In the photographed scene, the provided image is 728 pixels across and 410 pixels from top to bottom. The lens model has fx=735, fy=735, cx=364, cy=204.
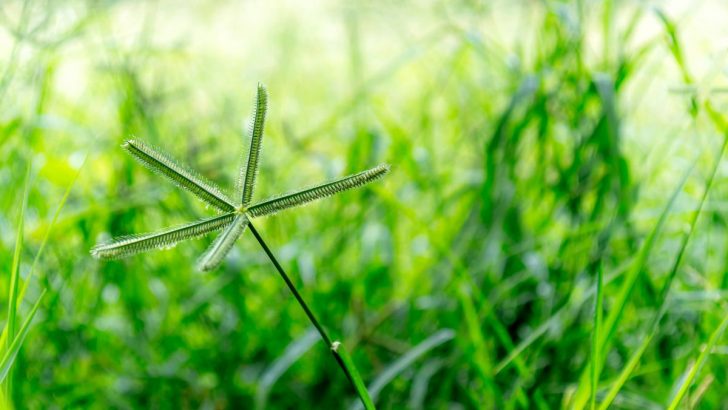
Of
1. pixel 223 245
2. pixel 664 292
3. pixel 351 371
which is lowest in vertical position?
pixel 664 292

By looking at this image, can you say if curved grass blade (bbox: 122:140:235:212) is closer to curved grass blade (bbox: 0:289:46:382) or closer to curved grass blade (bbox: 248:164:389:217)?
curved grass blade (bbox: 248:164:389:217)

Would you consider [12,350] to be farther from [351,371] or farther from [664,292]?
[664,292]

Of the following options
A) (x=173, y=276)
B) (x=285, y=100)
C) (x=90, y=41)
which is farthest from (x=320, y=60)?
(x=173, y=276)

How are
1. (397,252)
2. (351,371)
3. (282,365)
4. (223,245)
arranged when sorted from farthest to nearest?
(397,252) < (282,365) < (351,371) < (223,245)

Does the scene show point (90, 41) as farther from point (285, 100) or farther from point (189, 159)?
point (285, 100)

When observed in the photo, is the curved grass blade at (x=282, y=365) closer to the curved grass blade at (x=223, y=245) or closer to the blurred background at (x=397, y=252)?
the blurred background at (x=397, y=252)

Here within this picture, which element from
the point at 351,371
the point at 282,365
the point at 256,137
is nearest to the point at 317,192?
the point at 256,137

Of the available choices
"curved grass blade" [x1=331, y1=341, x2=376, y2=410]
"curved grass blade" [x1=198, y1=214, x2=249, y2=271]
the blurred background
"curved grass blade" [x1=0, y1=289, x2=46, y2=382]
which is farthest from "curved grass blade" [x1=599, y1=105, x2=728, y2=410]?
"curved grass blade" [x1=0, y1=289, x2=46, y2=382]

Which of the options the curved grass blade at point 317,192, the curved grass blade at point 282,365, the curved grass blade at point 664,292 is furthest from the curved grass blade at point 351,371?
the curved grass blade at point 282,365
